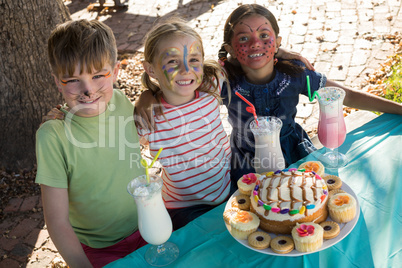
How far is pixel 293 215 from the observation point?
1.91 meters

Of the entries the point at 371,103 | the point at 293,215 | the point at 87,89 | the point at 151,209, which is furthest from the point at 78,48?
the point at 371,103

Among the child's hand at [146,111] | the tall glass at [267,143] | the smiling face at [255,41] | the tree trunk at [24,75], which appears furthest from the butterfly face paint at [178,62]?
the tree trunk at [24,75]

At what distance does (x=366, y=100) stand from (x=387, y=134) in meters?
0.30

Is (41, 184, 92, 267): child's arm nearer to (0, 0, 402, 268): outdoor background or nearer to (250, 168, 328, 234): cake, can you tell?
(250, 168, 328, 234): cake

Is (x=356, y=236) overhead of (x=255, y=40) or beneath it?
beneath

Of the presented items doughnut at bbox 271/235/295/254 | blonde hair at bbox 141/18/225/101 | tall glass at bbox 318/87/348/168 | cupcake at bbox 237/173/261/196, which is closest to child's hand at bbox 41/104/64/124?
blonde hair at bbox 141/18/225/101

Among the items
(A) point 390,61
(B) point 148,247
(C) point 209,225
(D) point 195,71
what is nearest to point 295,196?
(C) point 209,225

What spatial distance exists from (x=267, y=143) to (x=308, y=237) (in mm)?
678

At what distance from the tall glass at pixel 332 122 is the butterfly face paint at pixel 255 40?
0.54m

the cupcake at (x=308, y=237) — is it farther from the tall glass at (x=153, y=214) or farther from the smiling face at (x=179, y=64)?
the smiling face at (x=179, y=64)

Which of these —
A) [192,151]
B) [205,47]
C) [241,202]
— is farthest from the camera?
[205,47]

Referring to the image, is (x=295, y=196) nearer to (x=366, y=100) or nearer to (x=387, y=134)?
(x=387, y=134)

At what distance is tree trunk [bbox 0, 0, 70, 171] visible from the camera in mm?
4164

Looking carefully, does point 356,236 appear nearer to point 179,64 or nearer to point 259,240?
point 259,240
